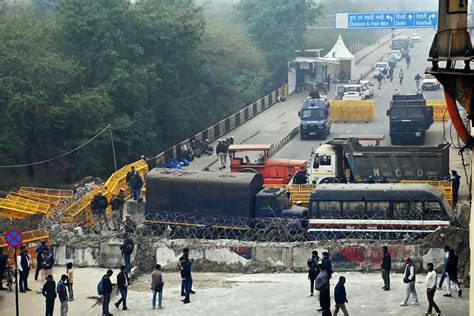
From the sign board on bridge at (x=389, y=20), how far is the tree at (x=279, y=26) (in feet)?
10.3

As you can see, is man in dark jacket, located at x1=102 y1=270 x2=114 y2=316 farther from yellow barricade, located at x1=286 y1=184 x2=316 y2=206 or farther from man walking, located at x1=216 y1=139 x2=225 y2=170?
man walking, located at x1=216 y1=139 x2=225 y2=170

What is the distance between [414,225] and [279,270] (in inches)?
166

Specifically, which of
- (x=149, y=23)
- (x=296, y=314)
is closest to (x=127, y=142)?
→ (x=149, y=23)

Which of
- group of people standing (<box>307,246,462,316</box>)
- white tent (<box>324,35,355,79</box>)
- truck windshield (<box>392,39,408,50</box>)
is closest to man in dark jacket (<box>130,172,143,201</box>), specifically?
group of people standing (<box>307,246,462,316</box>)

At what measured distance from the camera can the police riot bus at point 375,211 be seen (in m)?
31.9

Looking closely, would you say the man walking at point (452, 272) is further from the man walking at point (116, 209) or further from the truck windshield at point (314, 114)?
the truck windshield at point (314, 114)

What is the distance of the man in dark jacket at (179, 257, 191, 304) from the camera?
27781 mm

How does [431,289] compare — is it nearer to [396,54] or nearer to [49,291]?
[49,291]

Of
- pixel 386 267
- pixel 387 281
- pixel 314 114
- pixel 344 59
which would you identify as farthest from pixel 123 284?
pixel 344 59

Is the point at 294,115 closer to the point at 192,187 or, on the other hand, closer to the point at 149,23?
the point at 149,23

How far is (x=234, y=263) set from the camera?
105 ft

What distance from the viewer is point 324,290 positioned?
25.1 meters

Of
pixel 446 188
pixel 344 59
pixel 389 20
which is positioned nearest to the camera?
pixel 446 188

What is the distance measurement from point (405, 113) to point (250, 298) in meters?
27.0
